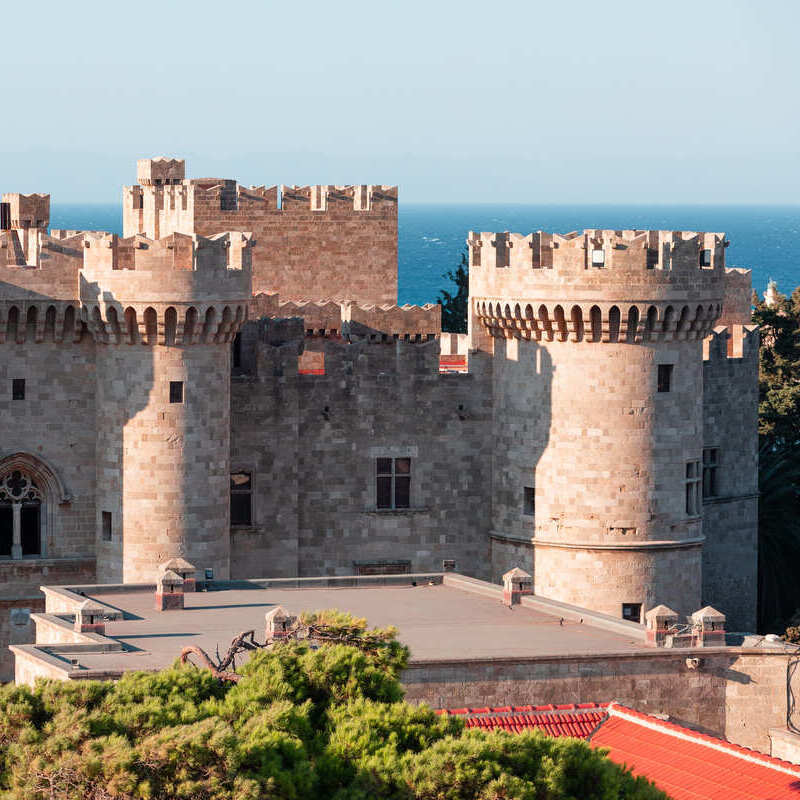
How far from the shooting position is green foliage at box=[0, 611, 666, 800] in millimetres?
32844

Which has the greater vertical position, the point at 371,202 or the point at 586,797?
the point at 371,202

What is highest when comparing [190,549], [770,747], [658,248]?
[658,248]

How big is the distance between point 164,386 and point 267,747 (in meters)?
18.3

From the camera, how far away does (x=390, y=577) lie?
51.4 metres

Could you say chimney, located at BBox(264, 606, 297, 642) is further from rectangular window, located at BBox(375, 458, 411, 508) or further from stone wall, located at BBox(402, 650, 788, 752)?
rectangular window, located at BBox(375, 458, 411, 508)

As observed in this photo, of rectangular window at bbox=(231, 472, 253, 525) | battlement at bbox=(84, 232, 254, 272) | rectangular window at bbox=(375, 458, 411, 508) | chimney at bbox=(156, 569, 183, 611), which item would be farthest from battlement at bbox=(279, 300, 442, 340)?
chimney at bbox=(156, 569, 183, 611)

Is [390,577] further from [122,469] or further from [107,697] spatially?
[107,697]

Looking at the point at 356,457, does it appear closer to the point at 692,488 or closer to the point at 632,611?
the point at 632,611

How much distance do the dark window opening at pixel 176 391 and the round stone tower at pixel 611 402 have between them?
25.0ft

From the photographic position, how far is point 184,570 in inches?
1938

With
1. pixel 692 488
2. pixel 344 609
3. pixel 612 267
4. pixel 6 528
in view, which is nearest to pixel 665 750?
pixel 344 609

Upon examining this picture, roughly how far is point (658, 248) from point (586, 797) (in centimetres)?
2065

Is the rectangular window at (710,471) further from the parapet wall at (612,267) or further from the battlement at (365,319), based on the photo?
the battlement at (365,319)

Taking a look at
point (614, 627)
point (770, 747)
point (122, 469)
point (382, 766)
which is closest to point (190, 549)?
point (122, 469)
